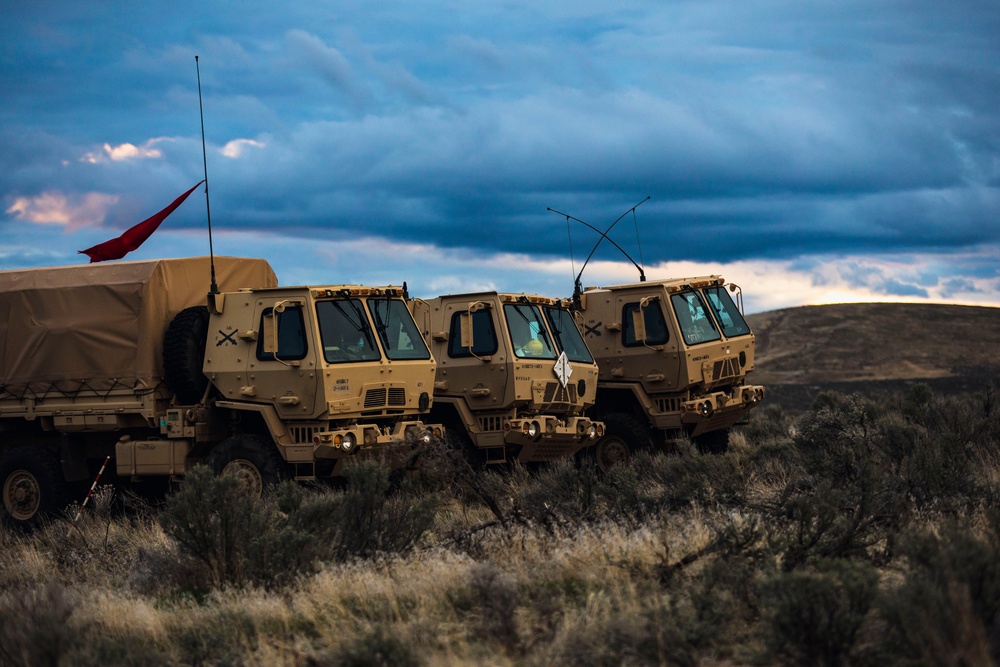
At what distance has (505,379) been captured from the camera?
15.1 m

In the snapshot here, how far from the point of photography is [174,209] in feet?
52.0

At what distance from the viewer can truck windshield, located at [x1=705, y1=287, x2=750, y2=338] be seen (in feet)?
58.5

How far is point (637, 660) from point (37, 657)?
355 centimetres

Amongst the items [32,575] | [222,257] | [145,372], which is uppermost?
[222,257]

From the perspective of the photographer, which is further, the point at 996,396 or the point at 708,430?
the point at 996,396

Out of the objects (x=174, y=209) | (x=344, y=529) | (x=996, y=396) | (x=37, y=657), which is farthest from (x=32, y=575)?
(x=996, y=396)

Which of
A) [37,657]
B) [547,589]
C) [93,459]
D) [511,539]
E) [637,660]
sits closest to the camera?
[637,660]

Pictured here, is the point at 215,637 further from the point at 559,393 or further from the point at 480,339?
the point at 559,393

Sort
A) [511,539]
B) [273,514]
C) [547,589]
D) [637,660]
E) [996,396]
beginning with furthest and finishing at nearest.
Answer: [996,396], [273,514], [511,539], [547,589], [637,660]

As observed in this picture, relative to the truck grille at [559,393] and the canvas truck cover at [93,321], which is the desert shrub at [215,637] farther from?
the truck grille at [559,393]

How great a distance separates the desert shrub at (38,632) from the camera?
267 inches

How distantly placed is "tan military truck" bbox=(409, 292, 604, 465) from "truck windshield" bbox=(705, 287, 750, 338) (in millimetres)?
2865

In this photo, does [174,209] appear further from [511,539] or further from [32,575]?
[511,539]

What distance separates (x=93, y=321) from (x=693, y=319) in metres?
8.65
